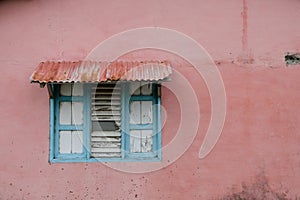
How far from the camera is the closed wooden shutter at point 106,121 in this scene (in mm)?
5902

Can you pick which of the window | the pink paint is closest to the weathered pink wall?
the pink paint

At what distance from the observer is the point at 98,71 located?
5531 millimetres

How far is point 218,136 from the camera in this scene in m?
5.93

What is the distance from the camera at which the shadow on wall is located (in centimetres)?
591

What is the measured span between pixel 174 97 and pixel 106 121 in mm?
1005

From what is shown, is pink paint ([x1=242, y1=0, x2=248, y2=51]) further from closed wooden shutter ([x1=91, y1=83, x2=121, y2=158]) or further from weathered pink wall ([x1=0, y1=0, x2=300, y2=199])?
closed wooden shutter ([x1=91, y1=83, x2=121, y2=158])

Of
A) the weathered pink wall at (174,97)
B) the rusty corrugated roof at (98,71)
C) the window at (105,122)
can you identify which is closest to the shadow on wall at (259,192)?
the weathered pink wall at (174,97)

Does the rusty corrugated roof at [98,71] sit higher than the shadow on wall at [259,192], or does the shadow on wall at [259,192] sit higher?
the rusty corrugated roof at [98,71]

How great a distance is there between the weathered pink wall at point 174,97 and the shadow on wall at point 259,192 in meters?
0.03

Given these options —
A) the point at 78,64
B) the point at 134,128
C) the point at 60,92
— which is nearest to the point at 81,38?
the point at 78,64

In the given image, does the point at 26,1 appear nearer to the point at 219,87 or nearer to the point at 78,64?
the point at 78,64

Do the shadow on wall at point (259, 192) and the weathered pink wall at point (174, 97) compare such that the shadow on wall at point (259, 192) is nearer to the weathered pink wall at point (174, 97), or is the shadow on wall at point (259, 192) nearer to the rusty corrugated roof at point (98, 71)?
the weathered pink wall at point (174, 97)

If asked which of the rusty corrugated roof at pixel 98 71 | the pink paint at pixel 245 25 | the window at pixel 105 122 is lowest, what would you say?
the window at pixel 105 122

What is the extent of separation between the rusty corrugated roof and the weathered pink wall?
0.26 metres
